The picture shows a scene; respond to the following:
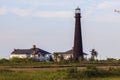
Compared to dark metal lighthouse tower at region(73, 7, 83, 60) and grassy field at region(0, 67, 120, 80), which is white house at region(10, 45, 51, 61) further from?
grassy field at region(0, 67, 120, 80)

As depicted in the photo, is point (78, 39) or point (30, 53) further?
point (30, 53)

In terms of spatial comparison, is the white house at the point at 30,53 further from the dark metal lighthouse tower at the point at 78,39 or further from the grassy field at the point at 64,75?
the grassy field at the point at 64,75

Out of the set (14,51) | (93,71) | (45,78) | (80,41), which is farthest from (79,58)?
(45,78)

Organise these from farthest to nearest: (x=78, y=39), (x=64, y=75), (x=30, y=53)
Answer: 1. (x=30, y=53)
2. (x=78, y=39)
3. (x=64, y=75)

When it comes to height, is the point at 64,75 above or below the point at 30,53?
below

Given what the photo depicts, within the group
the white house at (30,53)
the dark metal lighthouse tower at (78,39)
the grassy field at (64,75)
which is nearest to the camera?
the grassy field at (64,75)

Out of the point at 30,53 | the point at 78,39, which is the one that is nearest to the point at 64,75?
the point at 78,39

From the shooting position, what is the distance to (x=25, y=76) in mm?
42719

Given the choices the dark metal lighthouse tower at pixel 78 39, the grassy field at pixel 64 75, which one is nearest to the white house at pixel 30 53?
the dark metal lighthouse tower at pixel 78 39

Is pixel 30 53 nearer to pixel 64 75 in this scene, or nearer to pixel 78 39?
pixel 78 39

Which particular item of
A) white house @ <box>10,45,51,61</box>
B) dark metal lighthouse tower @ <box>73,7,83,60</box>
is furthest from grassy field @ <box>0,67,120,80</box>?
white house @ <box>10,45,51,61</box>

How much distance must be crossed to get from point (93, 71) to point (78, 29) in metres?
53.5

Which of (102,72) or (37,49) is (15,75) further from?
(37,49)

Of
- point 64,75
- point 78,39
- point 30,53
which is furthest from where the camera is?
point 30,53
